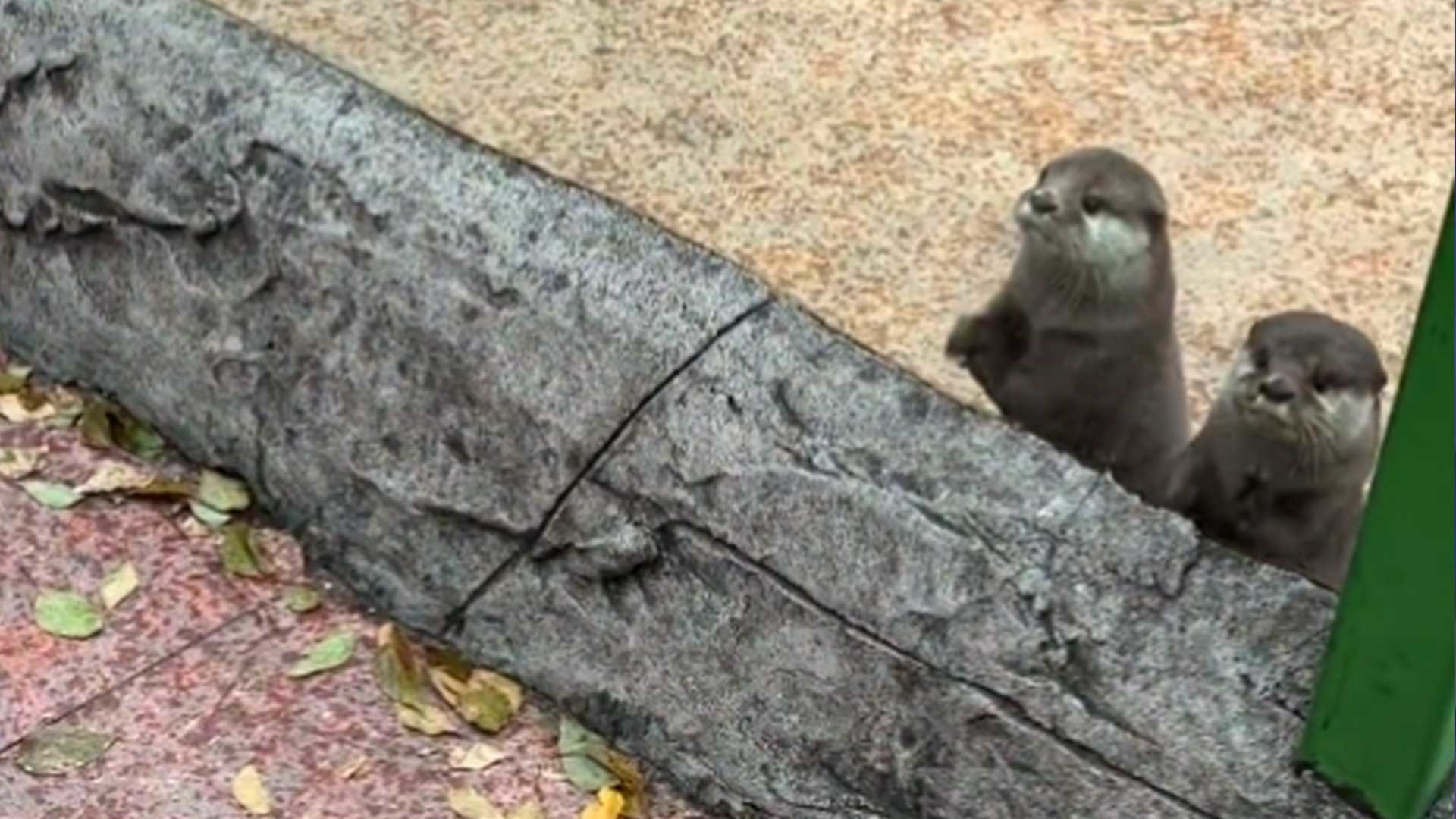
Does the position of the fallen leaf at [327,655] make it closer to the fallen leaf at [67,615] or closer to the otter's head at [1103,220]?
the fallen leaf at [67,615]

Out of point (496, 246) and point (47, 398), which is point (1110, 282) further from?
point (47, 398)

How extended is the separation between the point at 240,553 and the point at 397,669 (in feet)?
1.00

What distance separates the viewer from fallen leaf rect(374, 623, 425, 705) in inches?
138

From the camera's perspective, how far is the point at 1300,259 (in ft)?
14.4

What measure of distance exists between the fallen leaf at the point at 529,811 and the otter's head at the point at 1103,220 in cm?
101

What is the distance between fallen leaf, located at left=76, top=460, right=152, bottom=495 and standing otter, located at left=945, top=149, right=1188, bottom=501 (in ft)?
3.71

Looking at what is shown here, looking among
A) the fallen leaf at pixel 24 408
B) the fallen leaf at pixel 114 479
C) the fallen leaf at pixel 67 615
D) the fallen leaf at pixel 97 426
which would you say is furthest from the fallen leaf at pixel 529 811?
the fallen leaf at pixel 24 408

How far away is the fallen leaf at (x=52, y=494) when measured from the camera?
3.74m

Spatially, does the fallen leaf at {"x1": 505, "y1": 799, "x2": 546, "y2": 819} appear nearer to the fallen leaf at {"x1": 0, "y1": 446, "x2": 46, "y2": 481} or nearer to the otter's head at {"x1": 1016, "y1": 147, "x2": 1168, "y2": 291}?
the fallen leaf at {"x1": 0, "y1": 446, "x2": 46, "y2": 481}

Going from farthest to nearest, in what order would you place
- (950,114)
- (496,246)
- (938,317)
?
1. (950,114)
2. (938,317)
3. (496,246)

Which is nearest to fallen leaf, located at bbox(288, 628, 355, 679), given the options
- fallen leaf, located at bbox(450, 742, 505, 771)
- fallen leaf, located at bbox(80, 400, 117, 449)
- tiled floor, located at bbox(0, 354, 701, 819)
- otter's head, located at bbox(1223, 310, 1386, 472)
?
tiled floor, located at bbox(0, 354, 701, 819)

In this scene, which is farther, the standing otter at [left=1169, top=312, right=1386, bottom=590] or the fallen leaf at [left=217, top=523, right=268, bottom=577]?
the fallen leaf at [left=217, top=523, right=268, bottom=577]

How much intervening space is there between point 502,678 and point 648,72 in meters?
1.43

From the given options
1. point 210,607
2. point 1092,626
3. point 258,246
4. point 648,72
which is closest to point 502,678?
point 210,607
